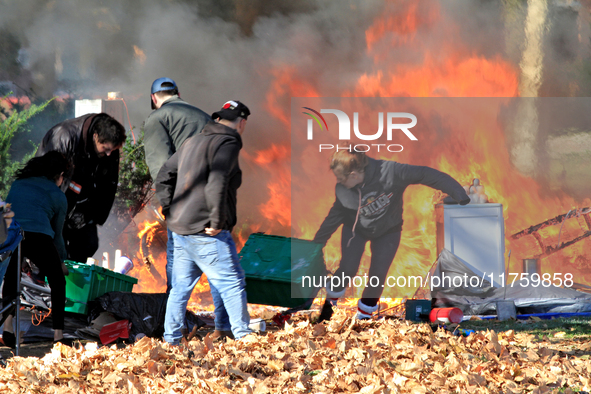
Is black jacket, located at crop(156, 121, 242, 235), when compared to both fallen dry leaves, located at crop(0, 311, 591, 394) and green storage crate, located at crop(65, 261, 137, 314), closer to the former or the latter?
fallen dry leaves, located at crop(0, 311, 591, 394)

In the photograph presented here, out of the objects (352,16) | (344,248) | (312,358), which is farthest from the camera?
(352,16)

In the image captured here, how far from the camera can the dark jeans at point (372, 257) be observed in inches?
263

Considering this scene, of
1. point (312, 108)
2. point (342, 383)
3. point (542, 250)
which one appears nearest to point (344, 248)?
point (312, 108)

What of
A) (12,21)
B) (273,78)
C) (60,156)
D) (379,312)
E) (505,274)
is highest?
(12,21)

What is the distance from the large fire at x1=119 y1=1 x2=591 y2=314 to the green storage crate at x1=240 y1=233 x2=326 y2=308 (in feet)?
5.00

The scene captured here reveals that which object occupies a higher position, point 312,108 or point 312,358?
point 312,108

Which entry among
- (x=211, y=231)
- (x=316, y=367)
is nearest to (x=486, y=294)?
(x=316, y=367)

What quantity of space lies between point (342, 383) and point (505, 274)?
440 cm

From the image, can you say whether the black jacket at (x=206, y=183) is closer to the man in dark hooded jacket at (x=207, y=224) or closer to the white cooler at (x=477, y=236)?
the man in dark hooded jacket at (x=207, y=224)

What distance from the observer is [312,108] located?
277 inches

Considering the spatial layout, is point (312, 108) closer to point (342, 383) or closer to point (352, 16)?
point (352, 16)

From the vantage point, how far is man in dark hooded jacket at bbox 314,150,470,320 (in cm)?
656

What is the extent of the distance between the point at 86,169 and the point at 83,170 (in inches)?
1.2

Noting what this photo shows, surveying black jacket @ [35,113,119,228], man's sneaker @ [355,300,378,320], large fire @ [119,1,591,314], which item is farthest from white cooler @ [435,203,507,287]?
black jacket @ [35,113,119,228]
